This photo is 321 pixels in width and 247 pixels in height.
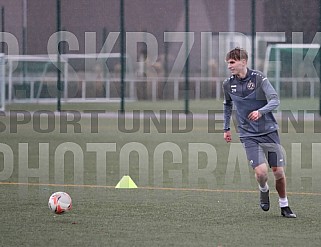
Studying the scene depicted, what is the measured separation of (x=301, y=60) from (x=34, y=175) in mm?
14381

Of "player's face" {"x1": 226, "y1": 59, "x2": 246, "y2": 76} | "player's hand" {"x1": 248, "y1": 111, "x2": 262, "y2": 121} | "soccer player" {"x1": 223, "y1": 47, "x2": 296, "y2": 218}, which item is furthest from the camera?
"soccer player" {"x1": 223, "y1": 47, "x2": 296, "y2": 218}

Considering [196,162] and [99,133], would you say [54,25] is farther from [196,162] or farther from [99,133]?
[196,162]

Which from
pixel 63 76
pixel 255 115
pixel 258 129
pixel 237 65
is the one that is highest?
pixel 63 76

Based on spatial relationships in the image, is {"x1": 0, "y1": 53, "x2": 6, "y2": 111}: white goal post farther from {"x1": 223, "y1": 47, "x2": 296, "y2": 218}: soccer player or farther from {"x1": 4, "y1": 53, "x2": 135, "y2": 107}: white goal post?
{"x1": 223, "y1": 47, "x2": 296, "y2": 218}: soccer player

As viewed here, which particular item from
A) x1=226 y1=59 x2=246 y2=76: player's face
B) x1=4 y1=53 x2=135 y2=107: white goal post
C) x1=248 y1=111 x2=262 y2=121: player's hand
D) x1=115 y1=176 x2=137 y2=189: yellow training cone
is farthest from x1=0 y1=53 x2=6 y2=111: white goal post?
x1=248 y1=111 x2=262 y2=121: player's hand

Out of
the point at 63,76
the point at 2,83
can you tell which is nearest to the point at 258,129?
the point at 63,76

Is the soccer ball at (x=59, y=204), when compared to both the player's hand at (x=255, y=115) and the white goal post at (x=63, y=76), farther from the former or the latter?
the white goal post at (x=63, y=76)

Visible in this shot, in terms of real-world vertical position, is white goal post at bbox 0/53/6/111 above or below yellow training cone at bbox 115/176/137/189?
above

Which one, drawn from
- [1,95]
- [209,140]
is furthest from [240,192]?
[1,95]

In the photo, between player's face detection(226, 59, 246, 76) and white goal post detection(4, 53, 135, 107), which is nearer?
player's face detection(226, 59, 246, 76)

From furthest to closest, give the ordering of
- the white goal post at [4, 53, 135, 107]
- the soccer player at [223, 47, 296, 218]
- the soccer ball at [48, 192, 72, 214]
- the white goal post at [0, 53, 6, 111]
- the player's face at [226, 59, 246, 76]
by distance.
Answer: the white goal post at [4, 53, 135, 107] → the white goal post at [0, 53, 6, 111] → the soccer player at [223, 47, 296, 218] → the player's face at [226, 59, 246, 76] → the soccer ball at [48, 192, 72, 214]

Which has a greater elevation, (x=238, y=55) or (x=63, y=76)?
(x=63, y=76)

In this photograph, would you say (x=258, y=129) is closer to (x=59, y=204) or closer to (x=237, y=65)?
(x=237, y=65)

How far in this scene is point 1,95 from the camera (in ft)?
88.7
